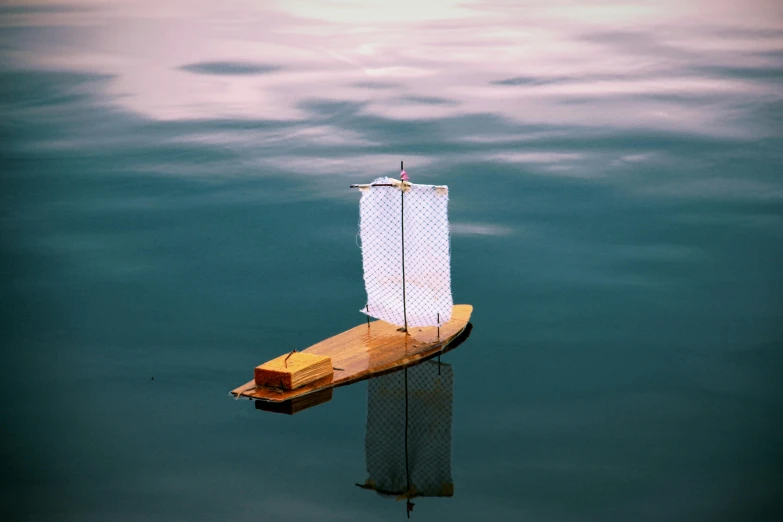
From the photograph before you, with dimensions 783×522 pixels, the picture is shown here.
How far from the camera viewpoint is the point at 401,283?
36688 mm

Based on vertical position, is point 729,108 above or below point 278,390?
above

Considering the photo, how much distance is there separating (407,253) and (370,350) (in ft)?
8.26

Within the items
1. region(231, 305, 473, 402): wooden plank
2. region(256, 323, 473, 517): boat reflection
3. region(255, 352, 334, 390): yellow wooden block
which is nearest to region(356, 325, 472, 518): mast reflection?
region(256, 323, 473, 517): boat reflection

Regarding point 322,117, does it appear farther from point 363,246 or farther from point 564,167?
point 363,246

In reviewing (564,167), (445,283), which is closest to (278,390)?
(445,283)

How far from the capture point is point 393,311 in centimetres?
3669

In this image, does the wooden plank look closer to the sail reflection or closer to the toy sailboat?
the toy sailboat

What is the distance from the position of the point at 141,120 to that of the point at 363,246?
20.3m

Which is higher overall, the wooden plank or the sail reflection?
the wooden plank

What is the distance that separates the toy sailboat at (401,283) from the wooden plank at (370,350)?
2 cm

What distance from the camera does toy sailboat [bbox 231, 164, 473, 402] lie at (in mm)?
35562

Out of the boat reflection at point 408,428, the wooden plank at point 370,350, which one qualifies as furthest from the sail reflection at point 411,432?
the wooden plank at point 370,350

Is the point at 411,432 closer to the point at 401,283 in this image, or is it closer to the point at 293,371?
the point at 293,371

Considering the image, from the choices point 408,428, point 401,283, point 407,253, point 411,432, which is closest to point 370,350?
point 401,283
